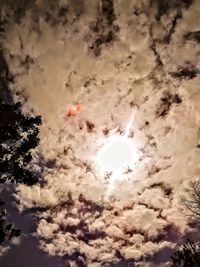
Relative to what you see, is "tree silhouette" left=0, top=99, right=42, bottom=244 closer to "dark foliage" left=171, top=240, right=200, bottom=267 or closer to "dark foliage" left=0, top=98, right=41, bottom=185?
"dark foliage" left=0, top=98, right=41, bottom=185

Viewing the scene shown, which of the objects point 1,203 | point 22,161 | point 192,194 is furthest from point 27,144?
point 192,194

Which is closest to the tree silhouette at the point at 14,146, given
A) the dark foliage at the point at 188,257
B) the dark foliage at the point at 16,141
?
the dark foliage at the point at 16,141

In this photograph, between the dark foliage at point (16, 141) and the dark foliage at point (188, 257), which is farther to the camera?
the dark foliage at point (188, 257)

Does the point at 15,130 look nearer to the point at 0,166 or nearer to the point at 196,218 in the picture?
the point at 0,166

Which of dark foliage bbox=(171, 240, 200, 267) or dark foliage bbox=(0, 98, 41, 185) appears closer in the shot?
dark foliage bbox=(0, 98, 41, 185)

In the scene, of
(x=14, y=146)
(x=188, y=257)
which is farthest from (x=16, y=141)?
(x=188, y=257)

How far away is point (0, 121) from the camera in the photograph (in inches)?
661

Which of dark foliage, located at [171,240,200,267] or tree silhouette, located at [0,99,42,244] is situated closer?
tree silhouette, located at [0,99,42,244]

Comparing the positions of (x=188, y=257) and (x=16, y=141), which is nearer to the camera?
(x=16, y=141)

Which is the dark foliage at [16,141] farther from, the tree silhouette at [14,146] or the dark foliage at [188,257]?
the dark foliage at [188,257]

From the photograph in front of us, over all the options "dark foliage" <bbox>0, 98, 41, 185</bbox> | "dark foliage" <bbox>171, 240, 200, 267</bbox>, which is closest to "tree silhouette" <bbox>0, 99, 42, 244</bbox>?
"dark foliage" <bbox>0, 98, 41, 185</bbox>

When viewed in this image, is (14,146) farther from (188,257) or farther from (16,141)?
(188,257)

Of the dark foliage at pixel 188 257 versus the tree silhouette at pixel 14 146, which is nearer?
the tree silhouette at pixel 14 146

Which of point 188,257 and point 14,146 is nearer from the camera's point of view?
point 14,146
